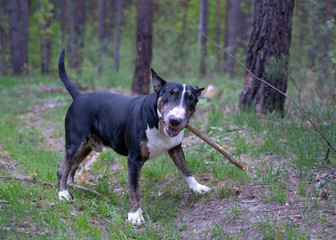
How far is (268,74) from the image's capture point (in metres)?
5.89

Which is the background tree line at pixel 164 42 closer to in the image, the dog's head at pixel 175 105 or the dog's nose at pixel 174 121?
the dog's head at pixel 175 105

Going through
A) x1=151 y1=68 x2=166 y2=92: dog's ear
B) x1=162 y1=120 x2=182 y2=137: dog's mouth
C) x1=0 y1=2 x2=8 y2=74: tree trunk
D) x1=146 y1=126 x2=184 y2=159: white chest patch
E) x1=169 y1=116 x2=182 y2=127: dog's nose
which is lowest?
x1=0 y1=2 x2=8 y2=74: tree trunk

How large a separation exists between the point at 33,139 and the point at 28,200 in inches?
150

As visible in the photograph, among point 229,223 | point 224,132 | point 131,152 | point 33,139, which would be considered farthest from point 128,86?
point 229,223

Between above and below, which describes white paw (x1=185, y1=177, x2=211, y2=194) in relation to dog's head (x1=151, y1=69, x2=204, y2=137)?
below

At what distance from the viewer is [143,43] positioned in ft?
32.9

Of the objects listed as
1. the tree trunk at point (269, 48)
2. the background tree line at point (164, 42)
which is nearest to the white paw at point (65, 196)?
the tree trunk at point (269, 48)

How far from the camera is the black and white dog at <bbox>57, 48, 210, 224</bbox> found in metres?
3.56

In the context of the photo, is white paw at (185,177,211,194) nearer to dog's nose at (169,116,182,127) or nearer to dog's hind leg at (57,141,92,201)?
dog's nose at (169,116,182,127)

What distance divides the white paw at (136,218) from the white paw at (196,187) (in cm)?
→ 77

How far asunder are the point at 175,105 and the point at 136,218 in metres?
Answer: 1.36

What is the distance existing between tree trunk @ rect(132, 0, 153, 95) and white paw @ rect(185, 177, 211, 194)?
628 cm

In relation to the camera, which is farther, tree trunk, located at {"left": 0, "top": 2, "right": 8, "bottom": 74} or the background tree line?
tree trunk, located at {"left": 0, "top": 2, "right": 8, "bottom": 74}

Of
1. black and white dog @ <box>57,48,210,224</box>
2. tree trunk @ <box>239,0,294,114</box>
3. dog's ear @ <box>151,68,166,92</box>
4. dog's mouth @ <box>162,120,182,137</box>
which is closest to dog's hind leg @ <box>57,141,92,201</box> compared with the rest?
black and white dog @ <box>57,48,210,224</box>
